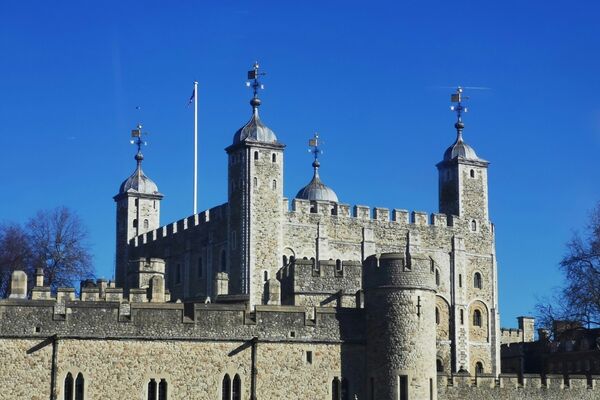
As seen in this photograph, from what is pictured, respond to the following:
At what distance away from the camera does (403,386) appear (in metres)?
41.9

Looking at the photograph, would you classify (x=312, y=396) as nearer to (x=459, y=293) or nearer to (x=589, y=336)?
(x=589, y=336)

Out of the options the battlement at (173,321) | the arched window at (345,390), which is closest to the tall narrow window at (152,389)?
the battlement at (173,321)

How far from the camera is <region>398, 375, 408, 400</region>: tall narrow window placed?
41.8 metres

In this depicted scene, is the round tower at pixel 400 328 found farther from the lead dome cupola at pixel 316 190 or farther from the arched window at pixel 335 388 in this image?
the lead dome cupola at pixel 316 190

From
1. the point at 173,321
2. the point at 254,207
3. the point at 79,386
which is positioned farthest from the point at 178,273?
the point at 79,386

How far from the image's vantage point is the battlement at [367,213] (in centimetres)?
7335

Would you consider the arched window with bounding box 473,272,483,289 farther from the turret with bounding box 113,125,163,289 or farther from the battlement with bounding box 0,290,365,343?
the battlement with bounding box 0,290,365,343

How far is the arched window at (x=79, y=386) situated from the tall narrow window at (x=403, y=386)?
9.91 meters

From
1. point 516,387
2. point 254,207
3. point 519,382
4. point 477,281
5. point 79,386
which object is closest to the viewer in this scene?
point 79,386

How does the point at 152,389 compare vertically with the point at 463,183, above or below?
below

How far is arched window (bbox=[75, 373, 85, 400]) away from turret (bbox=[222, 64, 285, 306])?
29917 mm

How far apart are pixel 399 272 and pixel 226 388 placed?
663cm

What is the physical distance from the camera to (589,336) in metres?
67.2

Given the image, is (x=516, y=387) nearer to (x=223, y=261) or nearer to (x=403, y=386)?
(x=403, y=386)
